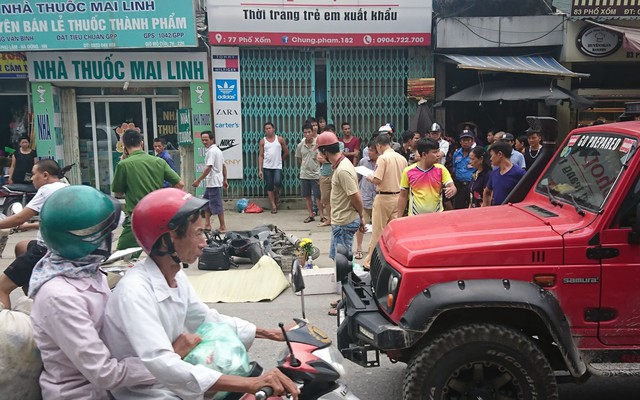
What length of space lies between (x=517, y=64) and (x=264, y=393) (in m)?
10.1

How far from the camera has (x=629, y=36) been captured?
417 inches

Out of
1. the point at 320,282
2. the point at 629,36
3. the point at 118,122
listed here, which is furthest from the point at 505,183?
the point at 118,122

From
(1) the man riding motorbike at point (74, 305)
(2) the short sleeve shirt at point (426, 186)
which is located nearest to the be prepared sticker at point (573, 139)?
(2) the short sleeve shirt at point (426, 186)

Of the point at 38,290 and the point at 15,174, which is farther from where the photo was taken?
the point at 15,174

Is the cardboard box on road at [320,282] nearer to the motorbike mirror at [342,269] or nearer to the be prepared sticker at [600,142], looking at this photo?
the motorbike mirror at [342,269]

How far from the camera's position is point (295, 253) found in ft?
24.2

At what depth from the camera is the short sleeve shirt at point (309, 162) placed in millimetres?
10977

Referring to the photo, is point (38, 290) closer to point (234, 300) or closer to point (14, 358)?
point (14, 358)

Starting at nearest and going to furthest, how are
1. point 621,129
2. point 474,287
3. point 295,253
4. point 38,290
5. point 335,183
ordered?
1. point 38,290
2. point 474,287
3. point 621,129
4. point 335,183
5. point 295,253

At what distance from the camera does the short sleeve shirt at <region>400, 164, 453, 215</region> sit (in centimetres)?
630

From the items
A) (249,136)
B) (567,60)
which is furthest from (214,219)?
(567,60)

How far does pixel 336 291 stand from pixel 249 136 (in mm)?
6019

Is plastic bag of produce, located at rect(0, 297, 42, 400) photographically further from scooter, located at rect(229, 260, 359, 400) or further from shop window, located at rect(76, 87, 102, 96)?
shop window, located at rect(76, 87, 102, 96)

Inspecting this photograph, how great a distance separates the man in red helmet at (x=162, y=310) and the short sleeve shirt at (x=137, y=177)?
13.3ft
